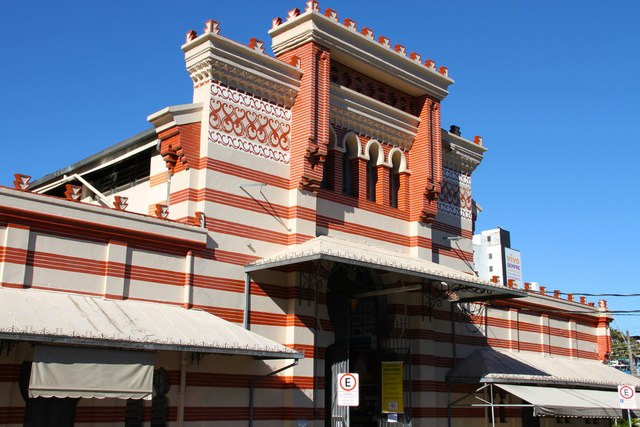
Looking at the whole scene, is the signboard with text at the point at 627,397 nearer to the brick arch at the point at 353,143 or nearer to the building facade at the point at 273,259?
the building facade at the point at 273,259

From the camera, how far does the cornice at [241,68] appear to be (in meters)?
21.8

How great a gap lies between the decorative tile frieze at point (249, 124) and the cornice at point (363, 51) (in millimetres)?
2637

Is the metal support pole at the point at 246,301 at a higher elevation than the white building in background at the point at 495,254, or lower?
lower

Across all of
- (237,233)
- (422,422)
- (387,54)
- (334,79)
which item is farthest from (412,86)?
(422,422)

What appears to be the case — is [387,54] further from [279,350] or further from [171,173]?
[279,350]

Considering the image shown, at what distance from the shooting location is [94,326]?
641 inches

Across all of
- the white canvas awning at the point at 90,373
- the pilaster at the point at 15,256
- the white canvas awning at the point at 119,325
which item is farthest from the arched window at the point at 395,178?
the pilaster at the point at 15,256

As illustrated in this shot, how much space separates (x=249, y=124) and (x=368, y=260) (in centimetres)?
550

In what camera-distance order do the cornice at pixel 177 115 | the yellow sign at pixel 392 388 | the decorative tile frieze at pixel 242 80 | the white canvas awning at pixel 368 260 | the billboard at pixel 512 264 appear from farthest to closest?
the billboard at pixel 512 264 < the yellow sign at pixel 392 388 < the decorative tile frieze at pixel 242 80 < the cornice at pixel 177 115 < the white canvas awning at pixel 368 260

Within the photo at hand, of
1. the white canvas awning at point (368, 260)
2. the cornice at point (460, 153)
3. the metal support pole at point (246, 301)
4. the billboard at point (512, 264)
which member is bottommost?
the metal support pole at point (246, 301)

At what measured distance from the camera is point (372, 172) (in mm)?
26766

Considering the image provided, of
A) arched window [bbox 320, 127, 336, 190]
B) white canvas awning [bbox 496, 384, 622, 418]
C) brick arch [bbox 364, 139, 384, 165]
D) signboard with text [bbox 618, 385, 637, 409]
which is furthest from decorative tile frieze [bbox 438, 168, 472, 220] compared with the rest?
signboard with text [bbox 618, 385, 637, 409]

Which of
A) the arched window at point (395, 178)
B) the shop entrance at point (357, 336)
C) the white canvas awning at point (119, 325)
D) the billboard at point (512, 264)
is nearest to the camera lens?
the white canvas awning at point (119, 325)

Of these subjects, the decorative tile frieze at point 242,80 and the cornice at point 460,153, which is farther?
the cornice at point 460,153
